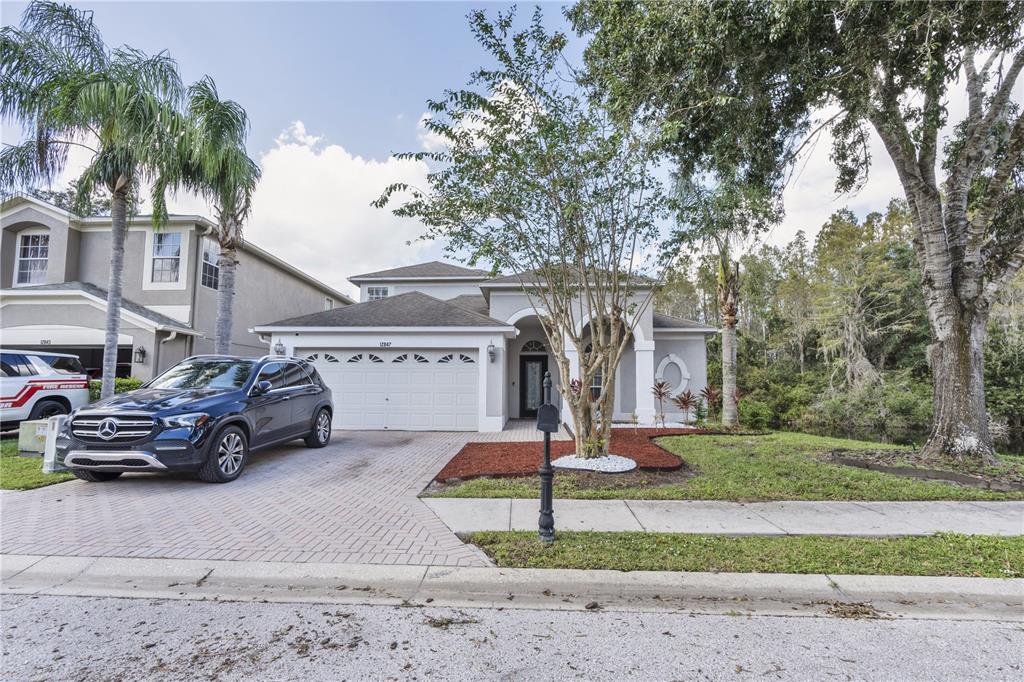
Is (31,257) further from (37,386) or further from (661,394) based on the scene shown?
(661,394)

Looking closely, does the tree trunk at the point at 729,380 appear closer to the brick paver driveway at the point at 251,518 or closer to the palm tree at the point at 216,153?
the brick paver driveway at the point at 251,518

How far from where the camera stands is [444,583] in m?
3.56

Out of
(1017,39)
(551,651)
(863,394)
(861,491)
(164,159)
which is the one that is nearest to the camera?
(551,651)

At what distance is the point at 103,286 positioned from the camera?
597 inches

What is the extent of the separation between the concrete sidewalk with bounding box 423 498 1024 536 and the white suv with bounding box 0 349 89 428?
986 cm

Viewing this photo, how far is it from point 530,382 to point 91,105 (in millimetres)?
12562

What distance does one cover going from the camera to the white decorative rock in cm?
707

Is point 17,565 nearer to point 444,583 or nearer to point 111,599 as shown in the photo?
point 111,599

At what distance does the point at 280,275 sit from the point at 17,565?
16.6 metres

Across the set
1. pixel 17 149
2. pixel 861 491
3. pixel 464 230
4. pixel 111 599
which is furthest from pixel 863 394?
pixel 17 149

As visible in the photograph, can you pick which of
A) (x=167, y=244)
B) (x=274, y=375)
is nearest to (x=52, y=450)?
(x=274, y=375)

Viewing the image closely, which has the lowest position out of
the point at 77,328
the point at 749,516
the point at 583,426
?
the point at 749,516

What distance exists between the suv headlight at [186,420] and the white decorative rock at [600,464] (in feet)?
16.3

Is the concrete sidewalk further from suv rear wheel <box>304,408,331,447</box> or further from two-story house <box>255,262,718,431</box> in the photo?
two-story house <box>255,262,718,431</box>
